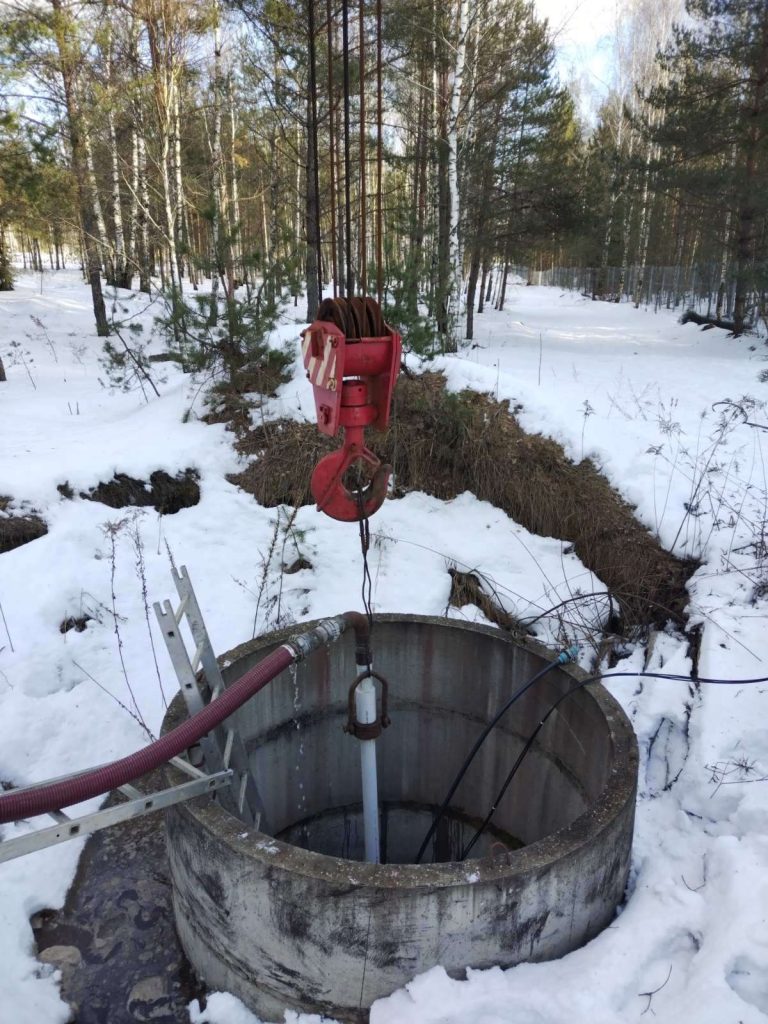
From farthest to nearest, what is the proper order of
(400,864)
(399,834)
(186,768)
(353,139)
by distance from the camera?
(353,139), (399,834), (400,864), (186,768)

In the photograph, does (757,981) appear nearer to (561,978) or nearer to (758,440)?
(561,978)

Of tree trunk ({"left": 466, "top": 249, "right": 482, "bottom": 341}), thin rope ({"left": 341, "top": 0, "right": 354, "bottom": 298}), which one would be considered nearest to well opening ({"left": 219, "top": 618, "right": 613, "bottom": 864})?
thin rope ({"left": 341, "top": 0, "right": 354, "bottom": 298})

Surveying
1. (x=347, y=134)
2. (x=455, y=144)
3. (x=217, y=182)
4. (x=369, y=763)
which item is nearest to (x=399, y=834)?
(x=369, y=763)

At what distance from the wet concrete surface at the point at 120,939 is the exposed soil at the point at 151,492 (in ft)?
8.86

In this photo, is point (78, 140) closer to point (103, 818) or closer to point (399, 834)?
point (399, 834)

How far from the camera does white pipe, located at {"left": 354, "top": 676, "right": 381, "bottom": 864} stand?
8.19 ft

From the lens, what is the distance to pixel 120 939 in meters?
2.55

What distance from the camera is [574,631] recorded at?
4.21 m

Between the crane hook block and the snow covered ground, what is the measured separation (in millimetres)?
1440

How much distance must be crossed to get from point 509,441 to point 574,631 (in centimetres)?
191

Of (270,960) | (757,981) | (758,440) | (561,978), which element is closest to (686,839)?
(757,981)

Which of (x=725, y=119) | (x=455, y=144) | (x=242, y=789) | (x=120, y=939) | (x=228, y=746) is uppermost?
(x=725, y=119)

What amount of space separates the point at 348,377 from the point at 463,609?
275 cm

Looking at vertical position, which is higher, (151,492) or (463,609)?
(151,492)
